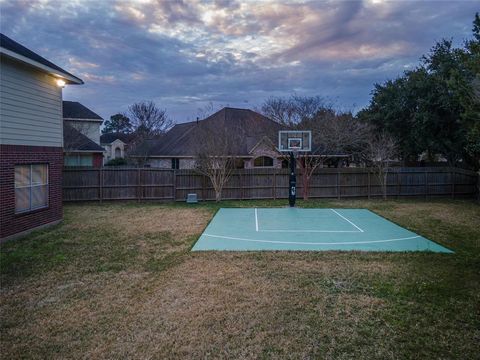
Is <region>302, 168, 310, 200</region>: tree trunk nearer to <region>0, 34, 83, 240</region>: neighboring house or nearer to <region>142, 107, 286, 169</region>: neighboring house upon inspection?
<region>142, 107, 286, 169</region>: neighboring house

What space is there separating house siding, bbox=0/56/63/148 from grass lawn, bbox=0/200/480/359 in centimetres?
298

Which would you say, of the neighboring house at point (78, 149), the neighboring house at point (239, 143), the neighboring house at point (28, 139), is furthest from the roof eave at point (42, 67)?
the neighboring house at point (78, 149)

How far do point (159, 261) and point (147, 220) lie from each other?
17.0ft

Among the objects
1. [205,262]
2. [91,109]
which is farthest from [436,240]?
[91,109]

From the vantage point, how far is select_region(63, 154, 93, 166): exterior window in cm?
2502

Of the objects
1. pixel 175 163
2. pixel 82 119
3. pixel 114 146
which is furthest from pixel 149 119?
pixel 175 163

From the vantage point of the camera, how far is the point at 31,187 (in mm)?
10148

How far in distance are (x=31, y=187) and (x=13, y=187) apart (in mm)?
942

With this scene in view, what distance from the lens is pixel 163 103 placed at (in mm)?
37281

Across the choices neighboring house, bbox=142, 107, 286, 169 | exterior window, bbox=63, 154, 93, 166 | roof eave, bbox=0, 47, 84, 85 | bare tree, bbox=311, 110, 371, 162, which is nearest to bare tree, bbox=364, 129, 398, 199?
bare tree, bbox=311, 110, 371, 162

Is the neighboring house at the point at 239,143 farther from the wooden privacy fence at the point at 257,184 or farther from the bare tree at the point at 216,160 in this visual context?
the wooden privacy fence at the point at 257,184

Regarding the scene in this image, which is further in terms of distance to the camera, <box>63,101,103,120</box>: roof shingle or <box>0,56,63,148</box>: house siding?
<box>63,101,103,120</box>: roof shingle

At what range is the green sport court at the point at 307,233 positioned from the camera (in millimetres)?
8867

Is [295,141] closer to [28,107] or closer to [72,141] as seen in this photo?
[28,107]
